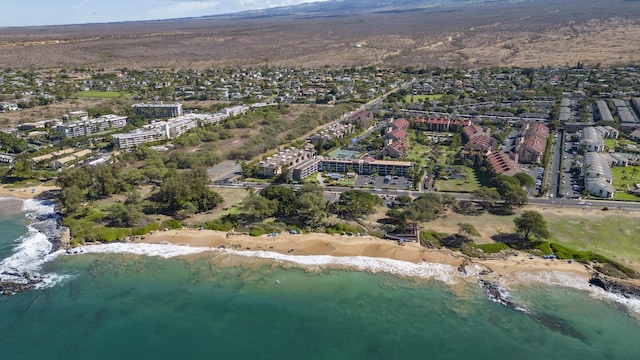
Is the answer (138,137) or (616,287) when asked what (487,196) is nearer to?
(616,287)

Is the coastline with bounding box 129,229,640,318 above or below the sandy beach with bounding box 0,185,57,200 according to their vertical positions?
below

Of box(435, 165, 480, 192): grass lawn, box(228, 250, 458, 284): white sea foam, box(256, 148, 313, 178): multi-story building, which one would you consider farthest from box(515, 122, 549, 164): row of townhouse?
box(228, 250, 458, 284): white sea foam

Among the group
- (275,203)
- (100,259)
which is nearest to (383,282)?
(275,203)

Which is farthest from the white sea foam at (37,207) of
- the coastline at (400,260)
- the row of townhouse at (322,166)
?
the row of townhouse at (322,166)

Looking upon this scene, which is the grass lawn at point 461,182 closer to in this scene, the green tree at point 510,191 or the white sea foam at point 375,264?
the green tree at point 510,191

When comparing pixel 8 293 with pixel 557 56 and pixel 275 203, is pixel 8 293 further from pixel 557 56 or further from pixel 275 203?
pixel 557 56

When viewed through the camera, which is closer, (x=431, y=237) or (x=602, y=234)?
(x=602, y=234)

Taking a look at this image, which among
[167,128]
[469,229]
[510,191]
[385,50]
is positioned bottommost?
[469,229]

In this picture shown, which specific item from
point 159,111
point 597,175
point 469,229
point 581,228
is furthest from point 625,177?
point 159,111

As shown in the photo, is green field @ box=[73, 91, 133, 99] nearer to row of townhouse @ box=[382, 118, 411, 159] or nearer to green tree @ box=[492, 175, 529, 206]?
row of townhouse @ box=[382, 118, 411, 159]
